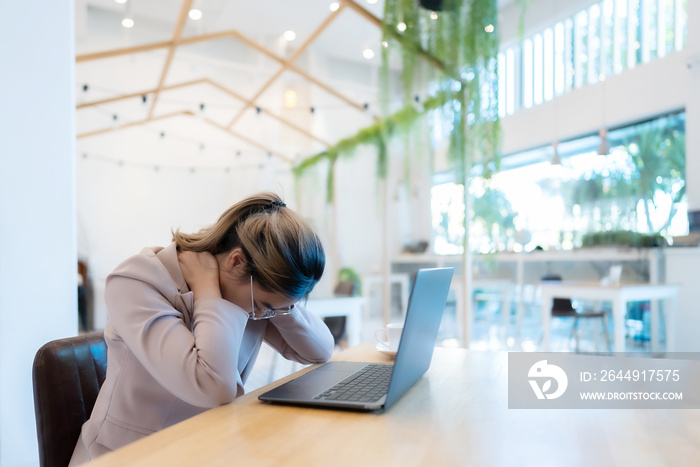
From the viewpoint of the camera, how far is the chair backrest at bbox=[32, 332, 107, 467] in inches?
41.8

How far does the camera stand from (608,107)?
5.98 m

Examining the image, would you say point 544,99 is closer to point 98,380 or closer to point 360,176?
point 360,176

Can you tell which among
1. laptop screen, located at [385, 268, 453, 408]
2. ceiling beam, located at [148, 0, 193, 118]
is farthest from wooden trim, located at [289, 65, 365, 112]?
laptop screen, located at [385, 268, 453, 408]

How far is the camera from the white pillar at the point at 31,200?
195 cm

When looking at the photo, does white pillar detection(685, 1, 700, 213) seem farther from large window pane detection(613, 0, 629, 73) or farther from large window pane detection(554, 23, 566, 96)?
large window pane detection(554, 23, 566, 96)

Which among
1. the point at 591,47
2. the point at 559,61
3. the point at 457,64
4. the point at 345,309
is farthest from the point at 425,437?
the point at 559,61

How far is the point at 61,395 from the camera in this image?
108 cm

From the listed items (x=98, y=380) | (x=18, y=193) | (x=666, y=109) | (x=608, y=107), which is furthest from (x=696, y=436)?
(x=608, y=107)

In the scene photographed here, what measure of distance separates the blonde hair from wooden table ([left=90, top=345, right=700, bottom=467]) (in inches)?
10.0

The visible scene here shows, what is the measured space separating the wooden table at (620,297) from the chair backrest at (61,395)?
13.7 feet

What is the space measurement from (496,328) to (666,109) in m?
3.28

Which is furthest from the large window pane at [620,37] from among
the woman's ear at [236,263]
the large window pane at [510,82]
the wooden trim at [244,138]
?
the woman's ear at [236,263]

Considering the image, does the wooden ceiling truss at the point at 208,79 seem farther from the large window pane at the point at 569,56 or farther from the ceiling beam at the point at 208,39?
the large window pane at the point at 569,56

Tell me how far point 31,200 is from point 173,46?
2.50 metres
